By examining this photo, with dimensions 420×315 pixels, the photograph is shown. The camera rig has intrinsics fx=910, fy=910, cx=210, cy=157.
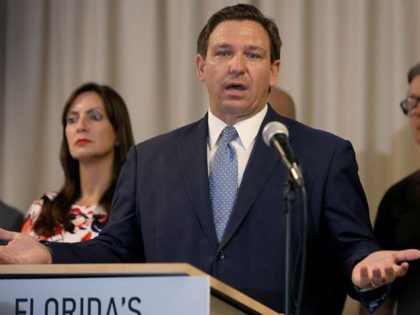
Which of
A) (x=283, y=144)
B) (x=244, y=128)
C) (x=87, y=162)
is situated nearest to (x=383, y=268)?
(x=283, y=144)

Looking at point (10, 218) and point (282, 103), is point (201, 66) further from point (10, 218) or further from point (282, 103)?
point (10, 218)

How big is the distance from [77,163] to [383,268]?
8.10ft

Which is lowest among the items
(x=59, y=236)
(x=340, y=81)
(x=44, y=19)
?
(x=59, y=236)

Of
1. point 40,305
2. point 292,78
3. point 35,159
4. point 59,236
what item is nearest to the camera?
point 40,305

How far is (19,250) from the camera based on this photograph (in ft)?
8.04

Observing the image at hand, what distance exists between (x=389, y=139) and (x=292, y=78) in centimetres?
59

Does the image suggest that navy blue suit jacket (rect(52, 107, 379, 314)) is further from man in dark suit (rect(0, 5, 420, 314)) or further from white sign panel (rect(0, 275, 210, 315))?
white sign panel (rect(0, 275, 210, 315))

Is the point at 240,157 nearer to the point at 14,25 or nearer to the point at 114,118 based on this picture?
the point at 114,118

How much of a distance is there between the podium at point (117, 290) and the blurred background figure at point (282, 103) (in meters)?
2.24

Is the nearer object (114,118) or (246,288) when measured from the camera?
(246,288)

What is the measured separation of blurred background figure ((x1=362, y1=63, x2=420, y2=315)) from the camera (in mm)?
3674

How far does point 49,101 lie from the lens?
16.9 ft

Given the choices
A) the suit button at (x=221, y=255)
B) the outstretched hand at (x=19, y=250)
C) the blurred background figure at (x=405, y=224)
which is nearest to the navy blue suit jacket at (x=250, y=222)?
the suit button at (x=221, y=255)

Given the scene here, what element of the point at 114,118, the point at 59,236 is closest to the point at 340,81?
the point at 114,118
